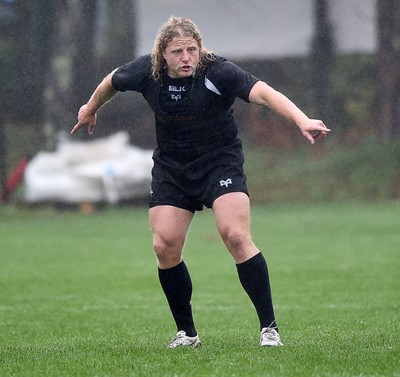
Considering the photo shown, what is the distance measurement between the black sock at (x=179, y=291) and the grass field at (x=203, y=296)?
6.5 inches

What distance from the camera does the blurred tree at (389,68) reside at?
57.7 ft

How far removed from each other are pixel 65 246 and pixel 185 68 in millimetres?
7815

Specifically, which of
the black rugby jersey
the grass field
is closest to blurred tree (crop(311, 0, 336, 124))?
Result: the grass field

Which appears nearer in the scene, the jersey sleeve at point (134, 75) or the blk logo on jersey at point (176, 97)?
the blk logo on jersey at point (176, 97)

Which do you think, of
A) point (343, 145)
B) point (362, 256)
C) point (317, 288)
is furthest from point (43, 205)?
point (317, 288)

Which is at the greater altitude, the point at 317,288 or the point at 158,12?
the point at 158,12

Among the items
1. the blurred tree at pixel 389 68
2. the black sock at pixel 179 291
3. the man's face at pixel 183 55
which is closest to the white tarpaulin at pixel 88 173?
the blurred tree at pixel 389 68

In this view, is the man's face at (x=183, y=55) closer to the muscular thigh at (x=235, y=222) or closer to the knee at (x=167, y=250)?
the muscular thigh at (x=235, y=222)

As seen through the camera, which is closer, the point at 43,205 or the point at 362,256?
the point at 362,256

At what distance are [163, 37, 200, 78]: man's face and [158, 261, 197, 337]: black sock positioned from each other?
1.06 m

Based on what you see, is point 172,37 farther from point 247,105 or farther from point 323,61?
point 323,61

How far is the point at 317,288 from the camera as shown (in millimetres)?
9625

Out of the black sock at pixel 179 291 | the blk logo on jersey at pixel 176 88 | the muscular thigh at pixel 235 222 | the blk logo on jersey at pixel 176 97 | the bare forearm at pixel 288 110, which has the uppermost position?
the blk logo on jersey at pixel 176 88

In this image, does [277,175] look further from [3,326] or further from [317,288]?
[3,326]
